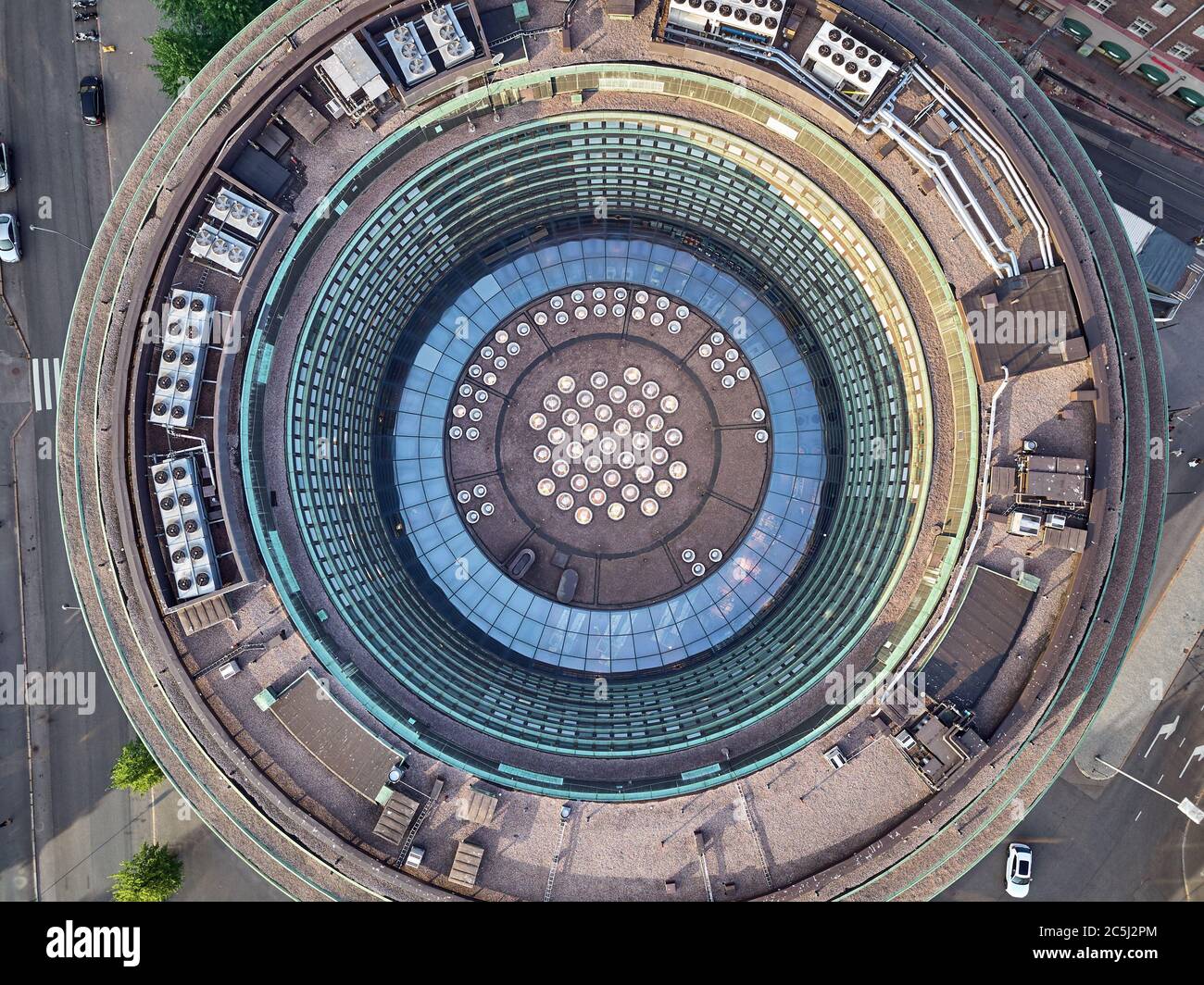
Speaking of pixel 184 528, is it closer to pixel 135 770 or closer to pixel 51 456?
pixel 135 770

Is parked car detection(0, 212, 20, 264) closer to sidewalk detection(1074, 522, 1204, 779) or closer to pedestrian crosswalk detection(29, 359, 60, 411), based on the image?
pedestrian crosswalk detection(29, 359, 60, 411)

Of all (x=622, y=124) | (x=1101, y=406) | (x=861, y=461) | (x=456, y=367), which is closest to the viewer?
(x=1101, y=406)

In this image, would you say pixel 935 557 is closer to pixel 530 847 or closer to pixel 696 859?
pixel 696 859

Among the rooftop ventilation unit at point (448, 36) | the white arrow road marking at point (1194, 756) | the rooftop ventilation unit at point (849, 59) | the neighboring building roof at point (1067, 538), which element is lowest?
the white arrow road marking at point (1194, 756)

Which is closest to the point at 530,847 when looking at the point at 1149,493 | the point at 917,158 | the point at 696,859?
the point at 696,859

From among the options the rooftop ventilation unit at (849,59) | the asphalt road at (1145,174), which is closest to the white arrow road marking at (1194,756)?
the asphalt road at (1145,174)

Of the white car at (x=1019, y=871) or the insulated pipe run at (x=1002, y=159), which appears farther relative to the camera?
the white car at (x=1019, y=871)

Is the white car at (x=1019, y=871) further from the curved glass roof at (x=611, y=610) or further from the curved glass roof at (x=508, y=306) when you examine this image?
the curved glass roof at (x=611, y=610)
